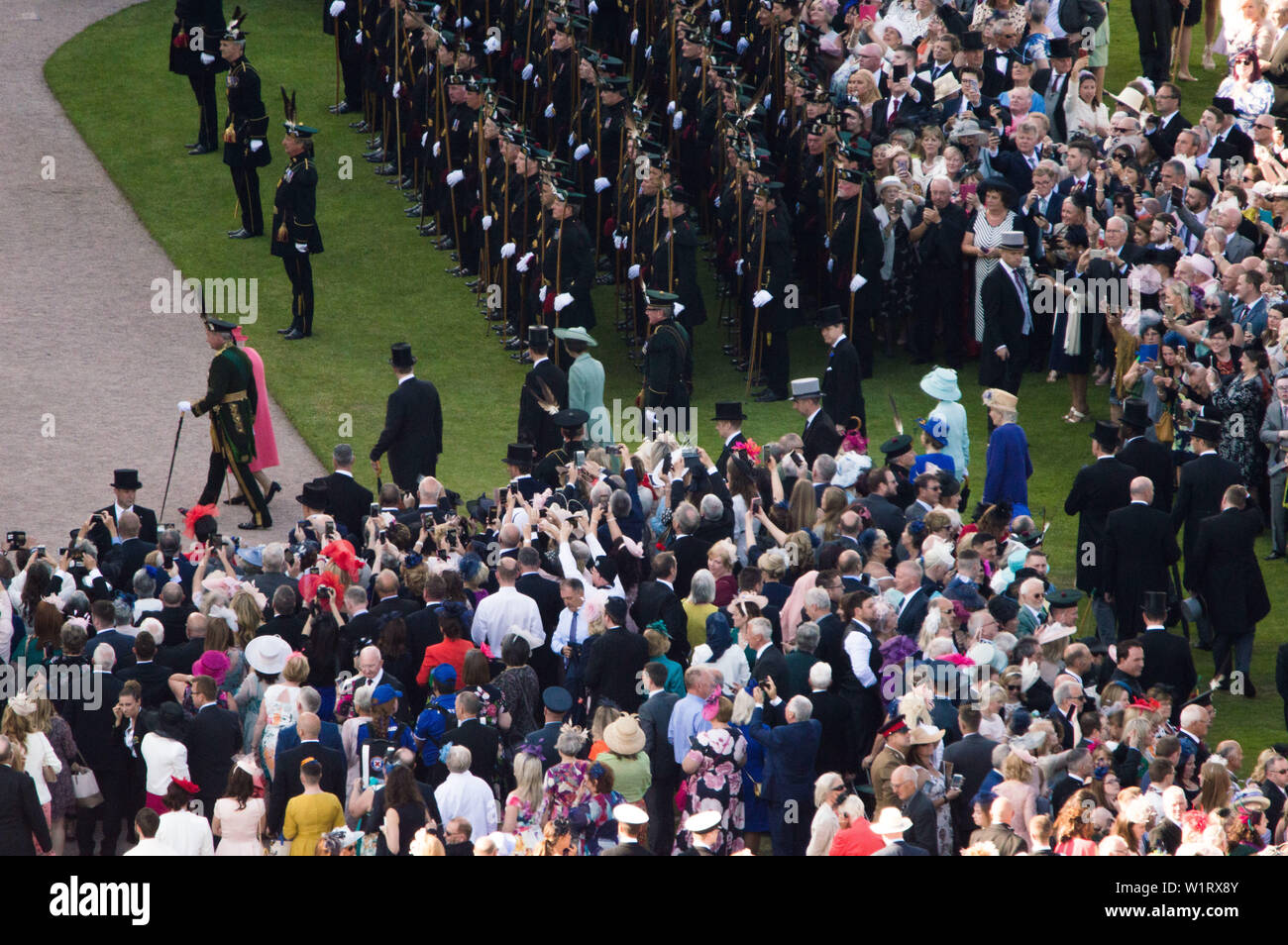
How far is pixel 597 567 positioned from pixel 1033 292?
6.72m

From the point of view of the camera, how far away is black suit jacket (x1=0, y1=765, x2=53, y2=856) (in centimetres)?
959

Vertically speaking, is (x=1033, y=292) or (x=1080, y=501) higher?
(x=1033, y=292)

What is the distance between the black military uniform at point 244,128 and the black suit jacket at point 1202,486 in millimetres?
10884

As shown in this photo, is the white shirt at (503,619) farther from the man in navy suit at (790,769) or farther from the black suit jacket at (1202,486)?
the black suit jacket at (1202,486)

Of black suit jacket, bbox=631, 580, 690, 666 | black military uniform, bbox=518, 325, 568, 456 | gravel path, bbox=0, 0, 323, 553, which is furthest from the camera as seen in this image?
gravel path, bbox=0, 0, 323, 553

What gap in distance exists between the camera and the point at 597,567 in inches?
471

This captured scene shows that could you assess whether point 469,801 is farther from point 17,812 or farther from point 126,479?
point 126,479

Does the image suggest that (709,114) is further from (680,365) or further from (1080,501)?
(1080,501)

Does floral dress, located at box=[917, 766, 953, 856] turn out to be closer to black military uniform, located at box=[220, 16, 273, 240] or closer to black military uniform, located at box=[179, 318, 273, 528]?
black military uniform, located at box=[179, 318, 273, 528]

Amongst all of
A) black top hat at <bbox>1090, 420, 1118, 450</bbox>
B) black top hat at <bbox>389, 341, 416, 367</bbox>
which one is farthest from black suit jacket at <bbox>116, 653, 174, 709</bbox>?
black top hat at <bbox>1090, 420, 1118, 450</bbox>

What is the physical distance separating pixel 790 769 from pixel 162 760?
3.27 metres

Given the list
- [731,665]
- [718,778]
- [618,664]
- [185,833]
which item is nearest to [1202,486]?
[731,665]

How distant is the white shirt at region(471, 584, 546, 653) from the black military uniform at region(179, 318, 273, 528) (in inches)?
191

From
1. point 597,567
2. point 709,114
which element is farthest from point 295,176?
point 597,567
